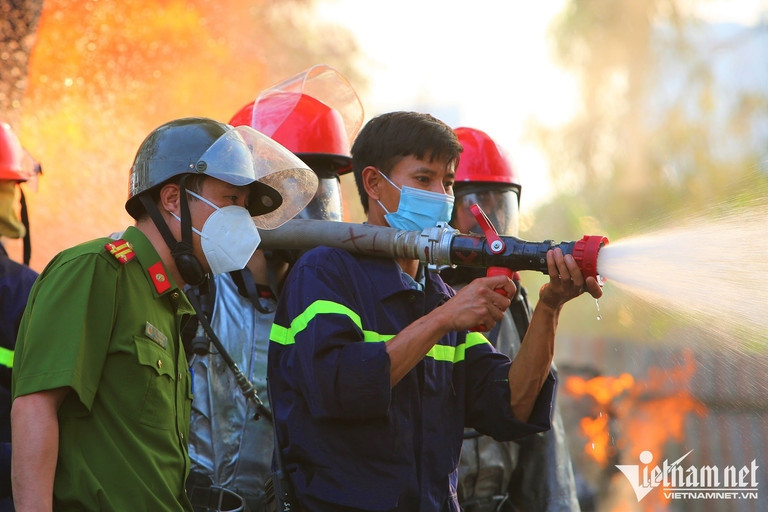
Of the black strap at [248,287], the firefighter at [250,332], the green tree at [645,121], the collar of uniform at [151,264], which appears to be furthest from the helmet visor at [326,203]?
the green tree at [645,121]

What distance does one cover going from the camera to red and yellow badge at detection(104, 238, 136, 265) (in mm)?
2760

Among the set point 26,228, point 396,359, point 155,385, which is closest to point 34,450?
point 155,385

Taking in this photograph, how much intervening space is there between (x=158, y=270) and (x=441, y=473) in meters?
1.19

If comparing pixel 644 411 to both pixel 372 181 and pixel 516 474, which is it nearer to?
pixel 516 474

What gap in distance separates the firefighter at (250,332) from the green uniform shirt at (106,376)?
1.04 metres

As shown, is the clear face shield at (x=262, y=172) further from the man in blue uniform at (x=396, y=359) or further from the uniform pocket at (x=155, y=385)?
the uniform pocket at (x=155, y=385)

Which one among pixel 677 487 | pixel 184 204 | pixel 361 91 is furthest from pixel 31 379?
pixel 361 91

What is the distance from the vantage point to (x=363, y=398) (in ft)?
9.76

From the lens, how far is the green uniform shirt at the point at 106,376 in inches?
100

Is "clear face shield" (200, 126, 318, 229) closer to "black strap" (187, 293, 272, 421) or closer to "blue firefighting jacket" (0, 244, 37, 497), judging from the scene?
"black strap" (187, 293, 272, 421)

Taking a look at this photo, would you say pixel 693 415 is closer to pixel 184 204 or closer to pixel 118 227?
pixel 118 227

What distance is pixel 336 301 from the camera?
10.3 ft

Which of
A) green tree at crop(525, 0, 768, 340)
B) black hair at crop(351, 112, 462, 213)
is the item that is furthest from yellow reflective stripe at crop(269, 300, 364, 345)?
green tree at crop(525, 0, 768, 340)

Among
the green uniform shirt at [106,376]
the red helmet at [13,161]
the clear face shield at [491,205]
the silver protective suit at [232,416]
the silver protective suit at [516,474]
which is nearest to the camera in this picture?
the green uniform shirt at [106,376]
